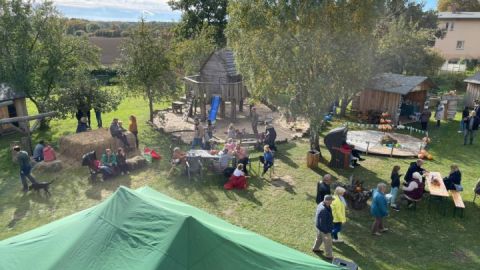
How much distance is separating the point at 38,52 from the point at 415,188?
20.8 metres

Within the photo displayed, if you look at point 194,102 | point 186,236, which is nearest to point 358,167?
point 186,236

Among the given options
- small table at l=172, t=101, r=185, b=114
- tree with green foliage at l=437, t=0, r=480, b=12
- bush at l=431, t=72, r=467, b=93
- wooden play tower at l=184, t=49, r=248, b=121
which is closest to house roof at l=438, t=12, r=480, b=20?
tree with green foliage at l=437, t=0, r=480, b=12

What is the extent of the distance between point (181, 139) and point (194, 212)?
1265 cm

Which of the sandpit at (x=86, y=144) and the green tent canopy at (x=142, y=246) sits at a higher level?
the green tent canopy at (x=142, y=246)

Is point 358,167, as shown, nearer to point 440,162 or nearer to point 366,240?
point 440,162

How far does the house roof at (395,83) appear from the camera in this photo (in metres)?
23.4

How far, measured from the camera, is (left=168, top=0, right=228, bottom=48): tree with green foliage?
1559 inches

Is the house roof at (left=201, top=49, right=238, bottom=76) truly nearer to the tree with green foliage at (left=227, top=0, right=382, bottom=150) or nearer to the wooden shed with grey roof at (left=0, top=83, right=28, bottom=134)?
the tree with green foliage at (left=227, top=0, right=382, bottom=150)

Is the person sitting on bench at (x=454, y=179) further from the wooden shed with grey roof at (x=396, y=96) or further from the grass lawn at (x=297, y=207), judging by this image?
the wooden shed with grey roof at (x=396, y=96)

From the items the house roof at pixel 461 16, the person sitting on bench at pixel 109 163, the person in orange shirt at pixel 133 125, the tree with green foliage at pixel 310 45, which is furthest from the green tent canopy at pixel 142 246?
the house roof at pixel 461 16

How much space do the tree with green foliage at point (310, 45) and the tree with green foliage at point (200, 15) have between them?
24.7 metres

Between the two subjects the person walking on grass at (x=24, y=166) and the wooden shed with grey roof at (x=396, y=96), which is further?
the wooden shed with grey roof at (x=396, y=96)

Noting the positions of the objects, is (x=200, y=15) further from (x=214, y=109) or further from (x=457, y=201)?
(x=457, y=201)

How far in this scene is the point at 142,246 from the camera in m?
7.01
